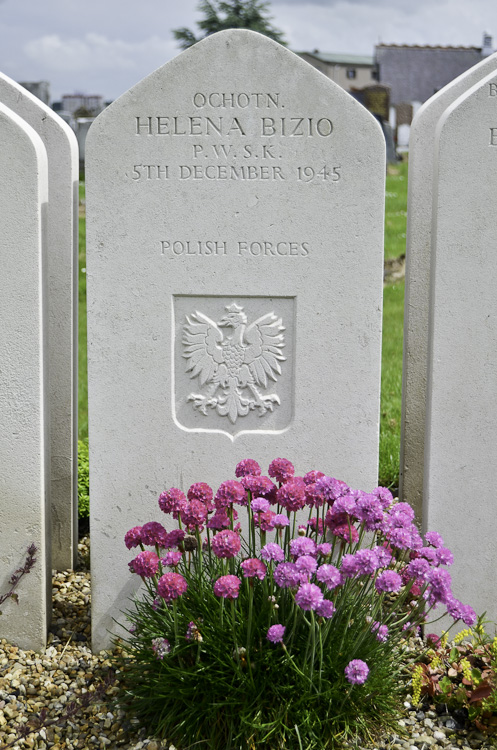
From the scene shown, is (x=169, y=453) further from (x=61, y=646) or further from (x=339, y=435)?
(x=61, y=646)

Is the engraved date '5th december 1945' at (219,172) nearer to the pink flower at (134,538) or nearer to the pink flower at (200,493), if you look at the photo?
the pink flower at (200,493)

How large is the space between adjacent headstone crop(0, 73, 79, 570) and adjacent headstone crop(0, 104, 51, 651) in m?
0.44

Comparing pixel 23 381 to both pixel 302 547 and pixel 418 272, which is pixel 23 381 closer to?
pixel 302 547

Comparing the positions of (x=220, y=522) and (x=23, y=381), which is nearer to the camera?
(x=220, y=522)

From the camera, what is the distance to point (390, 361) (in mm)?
8359

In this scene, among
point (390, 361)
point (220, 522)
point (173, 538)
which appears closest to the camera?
point (220, 522)

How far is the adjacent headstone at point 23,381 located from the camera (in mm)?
3531

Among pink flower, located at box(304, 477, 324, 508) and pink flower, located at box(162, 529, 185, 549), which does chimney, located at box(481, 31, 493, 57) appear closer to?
pink flower, located at box(304, 477, 324, 508)

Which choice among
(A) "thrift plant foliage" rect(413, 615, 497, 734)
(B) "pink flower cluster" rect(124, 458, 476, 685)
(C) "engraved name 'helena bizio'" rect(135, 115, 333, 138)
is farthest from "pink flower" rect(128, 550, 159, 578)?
(C) "engraved name 'helena bizio'" rect(135, 115, 333, 138)

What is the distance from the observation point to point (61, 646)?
3826mm

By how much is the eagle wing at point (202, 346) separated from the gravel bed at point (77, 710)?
1346 mm

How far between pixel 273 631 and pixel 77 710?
38.1 inches

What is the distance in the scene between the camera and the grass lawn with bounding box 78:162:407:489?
5.70 metres

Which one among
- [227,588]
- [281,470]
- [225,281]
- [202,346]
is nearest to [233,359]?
[202,346]
